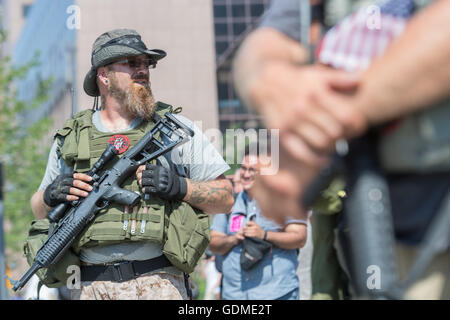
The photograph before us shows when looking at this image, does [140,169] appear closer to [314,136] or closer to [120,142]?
[120,142]

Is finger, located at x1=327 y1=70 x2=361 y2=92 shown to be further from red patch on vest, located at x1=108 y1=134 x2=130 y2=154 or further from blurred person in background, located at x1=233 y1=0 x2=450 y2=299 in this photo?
red patch on vest, located at x1=108 y1=134 x2=130 y2=154

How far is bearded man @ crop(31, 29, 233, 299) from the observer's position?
3629 millimetres

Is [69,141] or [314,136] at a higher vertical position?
[69,141]

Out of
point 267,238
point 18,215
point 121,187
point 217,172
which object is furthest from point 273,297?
point 18,215

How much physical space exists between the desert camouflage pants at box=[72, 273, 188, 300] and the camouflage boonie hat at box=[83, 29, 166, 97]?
1.15 meters

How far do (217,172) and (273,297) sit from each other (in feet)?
5.35

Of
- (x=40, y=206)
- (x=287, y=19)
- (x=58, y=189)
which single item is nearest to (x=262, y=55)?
(x=287, y=19)

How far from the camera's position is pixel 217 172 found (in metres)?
3.95

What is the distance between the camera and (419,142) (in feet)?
4.30

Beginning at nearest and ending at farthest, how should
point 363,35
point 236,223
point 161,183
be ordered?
point 363,35, point 161,183, point 236,223

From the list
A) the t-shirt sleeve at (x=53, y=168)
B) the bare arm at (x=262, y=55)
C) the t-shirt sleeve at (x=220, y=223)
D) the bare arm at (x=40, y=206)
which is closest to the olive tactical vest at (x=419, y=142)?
the bare arm at (x=262, y=55)

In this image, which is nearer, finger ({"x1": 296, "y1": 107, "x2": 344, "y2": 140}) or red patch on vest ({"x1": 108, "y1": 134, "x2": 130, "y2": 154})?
finger ({"x1": 296, "y1": 107, "x2": 344, "y2": 140})

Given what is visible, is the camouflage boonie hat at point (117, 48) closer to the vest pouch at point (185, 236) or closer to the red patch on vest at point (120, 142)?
the red patch on vest at point (120, 142)

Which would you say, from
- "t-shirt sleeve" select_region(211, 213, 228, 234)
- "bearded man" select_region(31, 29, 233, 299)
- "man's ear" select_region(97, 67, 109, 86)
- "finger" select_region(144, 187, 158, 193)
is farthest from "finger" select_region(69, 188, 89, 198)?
"t-shirt sleeve" select_region(211, 213, 228, 234)
